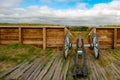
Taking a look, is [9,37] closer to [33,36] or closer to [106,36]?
[33,36]

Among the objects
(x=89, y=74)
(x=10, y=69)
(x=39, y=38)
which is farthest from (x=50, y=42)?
(x=89, y=74)

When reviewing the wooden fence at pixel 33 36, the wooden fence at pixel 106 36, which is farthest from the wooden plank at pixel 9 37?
the wooden fence at pixel 106 36

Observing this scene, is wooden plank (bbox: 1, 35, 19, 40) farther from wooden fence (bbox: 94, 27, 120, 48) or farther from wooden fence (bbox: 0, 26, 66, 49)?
wooden fence (bbox: 94, 27, 120, 48)

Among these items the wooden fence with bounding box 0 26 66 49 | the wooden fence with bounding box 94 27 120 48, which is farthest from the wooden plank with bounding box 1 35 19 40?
the wooden fence with bounding box 94 27 120 48

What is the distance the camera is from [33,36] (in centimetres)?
1328

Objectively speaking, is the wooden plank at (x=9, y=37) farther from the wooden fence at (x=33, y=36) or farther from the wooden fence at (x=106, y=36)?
the wooden fence at (x=106, y=36)

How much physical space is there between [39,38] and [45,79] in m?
7.78

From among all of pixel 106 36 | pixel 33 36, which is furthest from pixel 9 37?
pixel 106 36

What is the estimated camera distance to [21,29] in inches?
519

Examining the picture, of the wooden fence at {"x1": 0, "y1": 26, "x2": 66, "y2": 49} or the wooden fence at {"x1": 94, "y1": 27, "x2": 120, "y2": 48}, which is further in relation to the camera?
the wooden fence at {"x1": 94, "y1": 27, "x2": 120, "y2": 48}

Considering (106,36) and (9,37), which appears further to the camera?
(9,37)

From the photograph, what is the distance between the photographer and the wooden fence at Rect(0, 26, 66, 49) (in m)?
13.1

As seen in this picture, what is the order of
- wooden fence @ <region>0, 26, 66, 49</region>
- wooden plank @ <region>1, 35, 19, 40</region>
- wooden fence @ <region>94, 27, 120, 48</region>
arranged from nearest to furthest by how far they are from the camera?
wooden fence @ <region>0, 26, 66, 49</region>, wooden fence @ <region>94, 27, 120, 48</region>, wooden plank @ <region>1, 35, 19, 40</region>

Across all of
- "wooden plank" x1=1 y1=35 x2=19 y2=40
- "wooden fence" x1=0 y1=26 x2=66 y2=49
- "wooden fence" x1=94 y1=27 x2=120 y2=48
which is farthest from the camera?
"wooden plank" x1=1 y1=35 x2=19 y2=40
